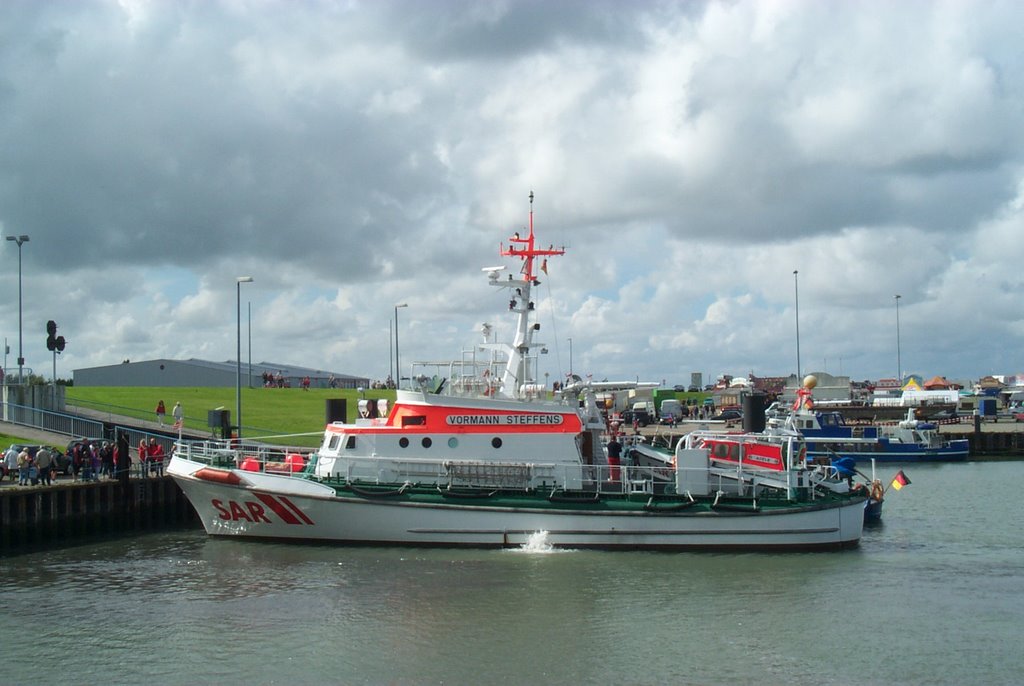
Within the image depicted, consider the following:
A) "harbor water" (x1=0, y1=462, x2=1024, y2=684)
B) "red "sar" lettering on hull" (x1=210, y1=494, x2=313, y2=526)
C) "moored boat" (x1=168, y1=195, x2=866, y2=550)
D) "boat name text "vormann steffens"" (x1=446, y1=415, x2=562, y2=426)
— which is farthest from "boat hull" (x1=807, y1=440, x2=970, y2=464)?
"red "sar" lettering on hull" (x1=210, y1=494, x2=313, y2=526)

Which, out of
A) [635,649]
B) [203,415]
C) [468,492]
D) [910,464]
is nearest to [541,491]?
[468,492]

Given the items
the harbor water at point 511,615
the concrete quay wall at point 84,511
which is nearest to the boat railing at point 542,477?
the harbor water at point 511,615

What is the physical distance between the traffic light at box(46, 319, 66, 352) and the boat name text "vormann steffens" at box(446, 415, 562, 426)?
20.2 meters

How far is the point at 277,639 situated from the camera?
1493 cm

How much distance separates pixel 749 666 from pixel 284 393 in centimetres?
4594

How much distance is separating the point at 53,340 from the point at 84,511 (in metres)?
13.6

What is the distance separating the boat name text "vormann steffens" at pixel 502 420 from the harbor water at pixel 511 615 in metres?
2.99

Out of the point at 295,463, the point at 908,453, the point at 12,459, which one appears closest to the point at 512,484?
the point at 295,463

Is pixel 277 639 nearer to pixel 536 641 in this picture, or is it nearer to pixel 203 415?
pixel 536 641

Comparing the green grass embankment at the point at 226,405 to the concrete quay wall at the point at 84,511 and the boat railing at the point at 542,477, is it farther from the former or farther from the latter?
the boat railing at the point at 542,477

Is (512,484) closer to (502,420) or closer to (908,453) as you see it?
(502,420)

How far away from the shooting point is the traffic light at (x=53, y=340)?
35.1m

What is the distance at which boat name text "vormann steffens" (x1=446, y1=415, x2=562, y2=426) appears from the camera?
73.0 ft

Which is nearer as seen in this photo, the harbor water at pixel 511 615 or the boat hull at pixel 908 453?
the harbor water at pixel 511 615
